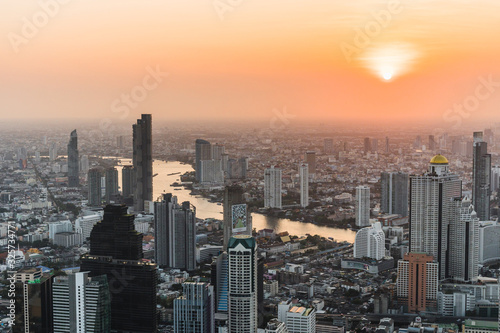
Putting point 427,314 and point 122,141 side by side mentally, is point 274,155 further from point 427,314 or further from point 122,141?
point 427,314

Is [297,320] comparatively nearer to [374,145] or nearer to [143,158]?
[143,158]

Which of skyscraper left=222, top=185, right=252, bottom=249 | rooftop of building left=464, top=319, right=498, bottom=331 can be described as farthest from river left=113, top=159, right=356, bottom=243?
rooftop of building left=464, top=319, right=498, bottom=331

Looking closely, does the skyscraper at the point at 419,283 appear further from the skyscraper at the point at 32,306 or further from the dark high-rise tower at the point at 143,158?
the dark high-rise tower at the point at 143,158

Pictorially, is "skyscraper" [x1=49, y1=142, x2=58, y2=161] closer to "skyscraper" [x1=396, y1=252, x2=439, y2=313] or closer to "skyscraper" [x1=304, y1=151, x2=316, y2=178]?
"skyscraper" [x1=304, y1=151, x2=316, y2=178]

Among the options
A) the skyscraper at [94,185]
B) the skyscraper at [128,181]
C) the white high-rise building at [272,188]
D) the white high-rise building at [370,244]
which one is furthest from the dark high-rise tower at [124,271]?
the white high-rise building at [272,188]

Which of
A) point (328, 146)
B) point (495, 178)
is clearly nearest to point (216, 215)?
point (495, 178)

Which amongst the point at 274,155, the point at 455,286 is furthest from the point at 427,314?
the point at 274,155
